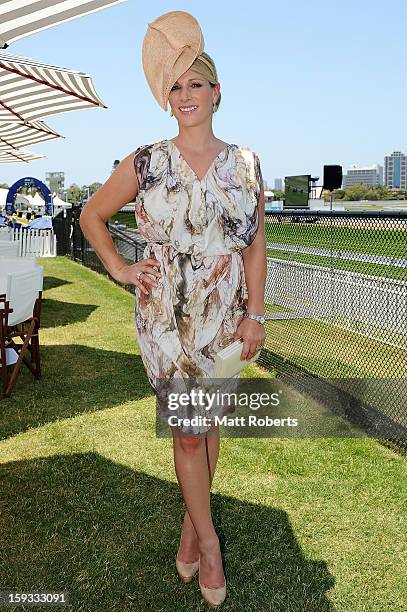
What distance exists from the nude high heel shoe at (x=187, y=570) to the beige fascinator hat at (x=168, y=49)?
1.91m

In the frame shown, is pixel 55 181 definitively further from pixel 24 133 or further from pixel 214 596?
pixel 214 596

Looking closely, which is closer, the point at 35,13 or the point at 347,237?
the point at 35,13

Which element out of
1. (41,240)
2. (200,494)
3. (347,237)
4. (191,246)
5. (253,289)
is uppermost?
(41,240)

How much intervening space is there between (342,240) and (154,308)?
2422 millimetres

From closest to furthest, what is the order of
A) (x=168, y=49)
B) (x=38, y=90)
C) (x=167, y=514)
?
(x=168, y=49)
(x=167, y=514)
(x=38, y=90)

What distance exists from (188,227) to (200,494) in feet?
3.51

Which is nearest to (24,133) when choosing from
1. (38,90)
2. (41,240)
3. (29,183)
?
(38,90)

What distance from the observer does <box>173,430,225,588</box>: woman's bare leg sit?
2422 millimetres

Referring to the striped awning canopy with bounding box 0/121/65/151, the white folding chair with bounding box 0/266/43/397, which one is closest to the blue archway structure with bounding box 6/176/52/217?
the striped awning canopy with bounding box 0/121/65/151

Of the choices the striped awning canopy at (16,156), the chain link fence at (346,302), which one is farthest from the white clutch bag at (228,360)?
the striped awning canopy at (16,156)

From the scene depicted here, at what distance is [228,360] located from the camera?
2291 mm

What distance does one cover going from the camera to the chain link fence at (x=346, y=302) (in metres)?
4.04

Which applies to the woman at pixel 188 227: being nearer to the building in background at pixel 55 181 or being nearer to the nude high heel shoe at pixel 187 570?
the nude high heel shoe at pixel 187 570

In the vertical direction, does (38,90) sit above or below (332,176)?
above
